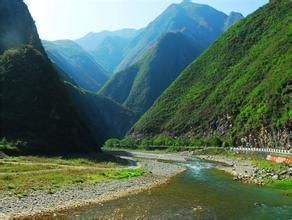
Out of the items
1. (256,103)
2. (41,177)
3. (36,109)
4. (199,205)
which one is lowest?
(199,205)

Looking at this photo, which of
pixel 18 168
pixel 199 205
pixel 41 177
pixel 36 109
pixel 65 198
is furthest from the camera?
pixel 36 109

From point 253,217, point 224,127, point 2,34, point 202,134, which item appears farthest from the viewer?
point 202,134

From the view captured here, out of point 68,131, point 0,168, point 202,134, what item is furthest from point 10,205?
point 202,134

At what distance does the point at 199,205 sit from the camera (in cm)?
4378

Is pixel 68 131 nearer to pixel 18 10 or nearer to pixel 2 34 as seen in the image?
pixel 2 34

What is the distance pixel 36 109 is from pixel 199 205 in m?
87.8

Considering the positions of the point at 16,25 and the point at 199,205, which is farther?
the point at 16,25

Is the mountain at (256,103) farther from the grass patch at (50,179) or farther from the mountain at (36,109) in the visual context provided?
the grass patch at (50,179)

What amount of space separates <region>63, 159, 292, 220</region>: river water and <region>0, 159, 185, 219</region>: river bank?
2.08 meters

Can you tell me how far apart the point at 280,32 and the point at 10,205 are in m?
168

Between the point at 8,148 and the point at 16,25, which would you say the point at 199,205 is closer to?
the point at 8,148

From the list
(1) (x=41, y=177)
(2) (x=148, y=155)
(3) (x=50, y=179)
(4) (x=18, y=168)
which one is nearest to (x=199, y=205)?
(3) (x=50, y=179)

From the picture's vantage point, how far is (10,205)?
135ft

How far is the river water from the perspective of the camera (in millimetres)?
38844
